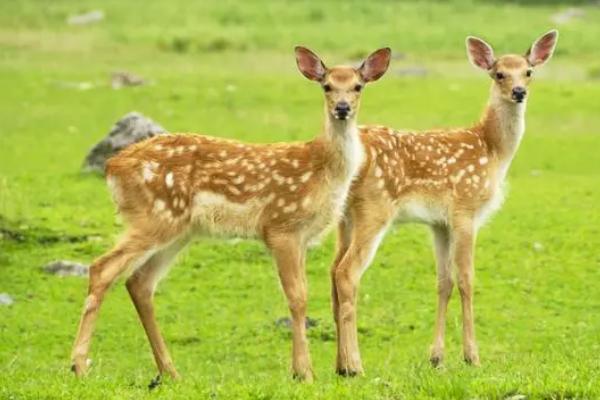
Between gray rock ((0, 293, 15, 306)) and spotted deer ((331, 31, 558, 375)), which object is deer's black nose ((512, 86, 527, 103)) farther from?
gray rock ((0, 293, 15, 306))

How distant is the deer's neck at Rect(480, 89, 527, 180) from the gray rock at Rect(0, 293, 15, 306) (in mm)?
5671

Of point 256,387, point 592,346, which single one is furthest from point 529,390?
point 592,346

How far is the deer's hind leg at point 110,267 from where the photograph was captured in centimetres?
1182

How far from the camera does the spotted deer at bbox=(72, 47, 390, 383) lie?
12117 mm

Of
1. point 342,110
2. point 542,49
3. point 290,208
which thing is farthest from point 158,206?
point 542,49

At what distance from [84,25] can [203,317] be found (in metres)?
28.7

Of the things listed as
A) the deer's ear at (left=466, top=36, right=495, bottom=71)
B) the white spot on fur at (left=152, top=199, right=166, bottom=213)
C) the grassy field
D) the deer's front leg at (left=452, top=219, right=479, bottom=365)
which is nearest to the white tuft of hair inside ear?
the deer's ear at (left=466, top=36, right=495, bottom=71)

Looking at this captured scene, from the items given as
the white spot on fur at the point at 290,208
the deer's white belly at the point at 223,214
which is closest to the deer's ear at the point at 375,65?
the white spot on fur at the point at 290,208

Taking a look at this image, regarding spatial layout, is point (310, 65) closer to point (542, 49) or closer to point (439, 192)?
point (439, 192)

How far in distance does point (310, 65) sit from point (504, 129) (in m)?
2.23

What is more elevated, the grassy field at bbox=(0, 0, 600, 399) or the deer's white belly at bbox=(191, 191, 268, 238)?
the deer's white belly at bbox=(191, 191, 268, 238)

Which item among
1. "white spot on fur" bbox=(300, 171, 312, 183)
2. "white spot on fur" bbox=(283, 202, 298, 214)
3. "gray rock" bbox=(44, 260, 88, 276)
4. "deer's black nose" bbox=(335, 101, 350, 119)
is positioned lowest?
"gray rock" bbox=(44, 260, 88, 276)

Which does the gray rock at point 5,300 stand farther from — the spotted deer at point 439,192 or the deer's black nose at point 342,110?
the deer's black nose at point 342,110

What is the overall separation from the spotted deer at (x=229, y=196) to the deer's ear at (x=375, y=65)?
1.03 feet
